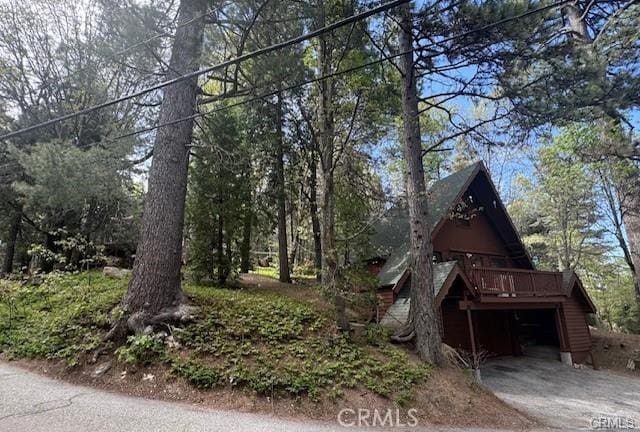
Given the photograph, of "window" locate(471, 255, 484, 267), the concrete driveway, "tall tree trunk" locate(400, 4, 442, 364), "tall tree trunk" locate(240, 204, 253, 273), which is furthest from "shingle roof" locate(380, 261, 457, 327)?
"tall tree trunk" locate(240, 204, 253, 273)

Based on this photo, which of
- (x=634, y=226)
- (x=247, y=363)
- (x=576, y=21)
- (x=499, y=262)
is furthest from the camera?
(x=499, y=262)

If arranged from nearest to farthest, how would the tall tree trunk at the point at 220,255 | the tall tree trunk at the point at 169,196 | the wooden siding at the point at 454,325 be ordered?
the tall tree trunk at the point at 169,196, the tall tree trunk at the point at 220,255, the wooden siding at the point at 454,325

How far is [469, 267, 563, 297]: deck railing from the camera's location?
10.4m

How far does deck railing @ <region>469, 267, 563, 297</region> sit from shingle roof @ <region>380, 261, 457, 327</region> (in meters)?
0.90

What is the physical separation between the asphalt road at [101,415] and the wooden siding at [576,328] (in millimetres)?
11367

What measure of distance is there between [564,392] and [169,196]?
1103 centimetres

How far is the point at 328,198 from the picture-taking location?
299 inches

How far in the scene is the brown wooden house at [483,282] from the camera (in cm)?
1045

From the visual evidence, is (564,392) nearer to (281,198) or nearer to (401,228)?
(401,228)

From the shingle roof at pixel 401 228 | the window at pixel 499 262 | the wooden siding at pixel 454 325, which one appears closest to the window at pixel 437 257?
the shingle roof at pixel 401 228

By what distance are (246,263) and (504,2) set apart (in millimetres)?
11555

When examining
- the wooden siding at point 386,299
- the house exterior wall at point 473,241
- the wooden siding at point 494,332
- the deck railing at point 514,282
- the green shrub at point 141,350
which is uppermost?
the house exterior wall at point 473,241

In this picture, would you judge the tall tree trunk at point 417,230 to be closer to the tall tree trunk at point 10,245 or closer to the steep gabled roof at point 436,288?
the steep gabled roof at point 436,288

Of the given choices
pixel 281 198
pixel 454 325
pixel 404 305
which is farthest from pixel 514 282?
pixel 281 198
